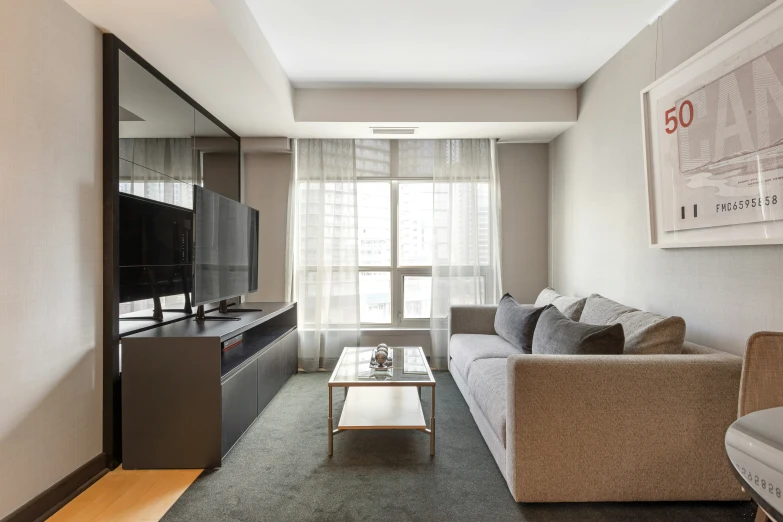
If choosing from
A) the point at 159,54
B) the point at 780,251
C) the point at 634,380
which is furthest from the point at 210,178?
the point at 780,251

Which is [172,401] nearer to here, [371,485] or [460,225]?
[371,485]

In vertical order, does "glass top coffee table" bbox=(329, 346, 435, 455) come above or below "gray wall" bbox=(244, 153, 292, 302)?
below

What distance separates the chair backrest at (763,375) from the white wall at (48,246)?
2.61m

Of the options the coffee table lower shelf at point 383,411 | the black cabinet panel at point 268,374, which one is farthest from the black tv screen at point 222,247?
the coffee table lower shelf at point 383,411

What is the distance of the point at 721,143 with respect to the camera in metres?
1.93

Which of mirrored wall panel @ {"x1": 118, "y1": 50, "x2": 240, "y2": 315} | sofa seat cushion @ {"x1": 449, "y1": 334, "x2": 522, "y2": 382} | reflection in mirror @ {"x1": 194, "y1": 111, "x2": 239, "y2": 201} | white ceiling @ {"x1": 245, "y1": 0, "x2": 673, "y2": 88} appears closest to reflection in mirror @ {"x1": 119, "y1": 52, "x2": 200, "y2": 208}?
mirrored wall panel @ {"x1": 118, "y1": 50, "x2": 240, "y2": 315}

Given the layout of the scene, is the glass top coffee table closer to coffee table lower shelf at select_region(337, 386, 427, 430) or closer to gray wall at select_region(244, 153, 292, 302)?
coffee table lower shelf at select_region(337, 386, 427, 430)

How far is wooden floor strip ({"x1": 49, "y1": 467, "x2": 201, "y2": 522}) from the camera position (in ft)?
5.81

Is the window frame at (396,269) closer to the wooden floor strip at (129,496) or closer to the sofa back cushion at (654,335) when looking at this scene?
the sofa back cushion at (654,335)

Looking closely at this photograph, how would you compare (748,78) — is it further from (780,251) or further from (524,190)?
(524,190)

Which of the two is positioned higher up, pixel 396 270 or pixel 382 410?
pixel 396 270

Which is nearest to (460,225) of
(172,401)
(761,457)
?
(172,401)

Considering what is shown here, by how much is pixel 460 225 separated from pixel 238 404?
268cm

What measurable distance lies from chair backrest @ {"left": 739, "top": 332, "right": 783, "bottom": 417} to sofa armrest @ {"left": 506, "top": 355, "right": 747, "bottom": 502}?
443mm
